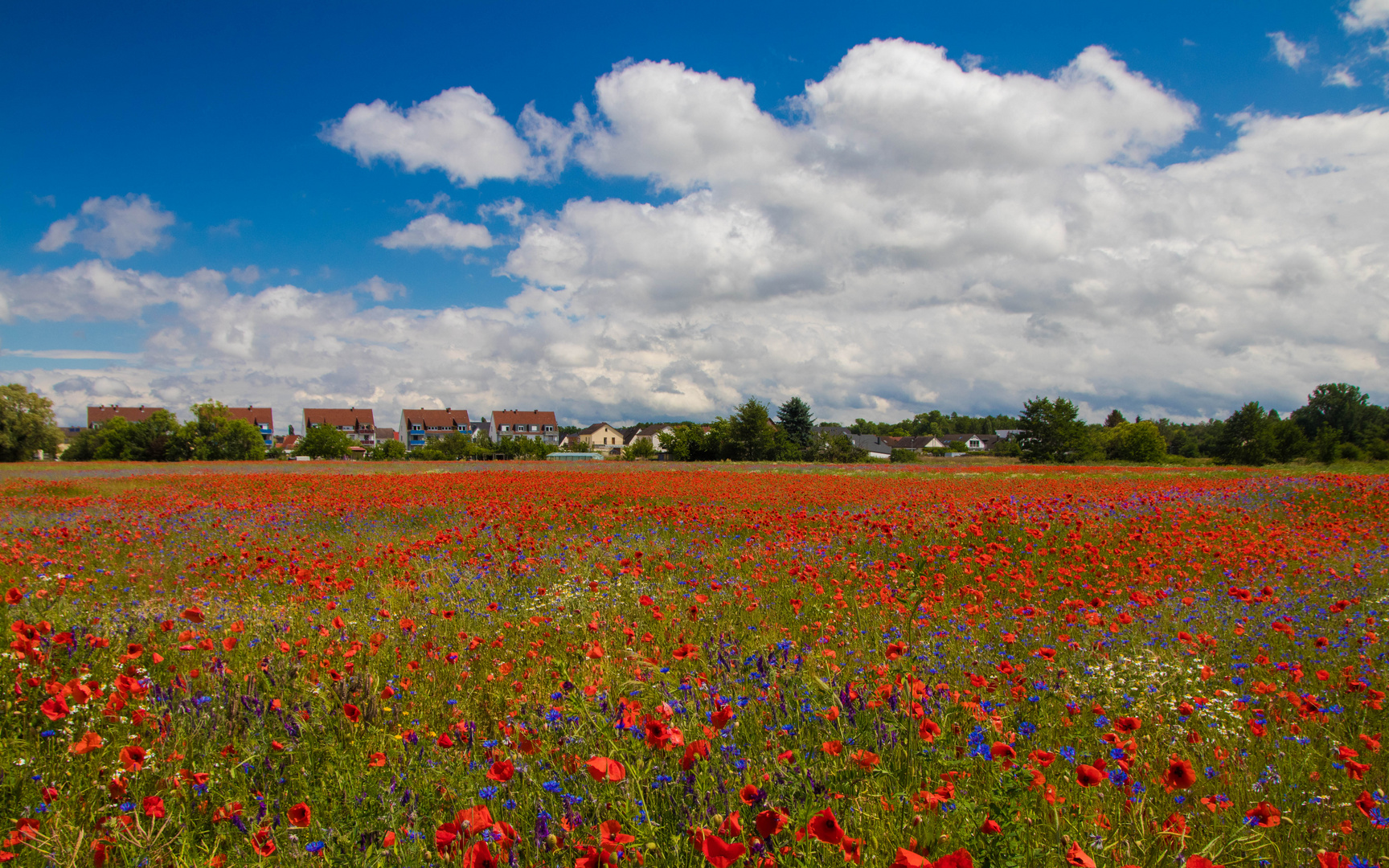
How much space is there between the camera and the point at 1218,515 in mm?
10375

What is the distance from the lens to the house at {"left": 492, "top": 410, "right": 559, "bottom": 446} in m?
143

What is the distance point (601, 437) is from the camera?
142750 millimetres

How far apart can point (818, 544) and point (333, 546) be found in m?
6.05

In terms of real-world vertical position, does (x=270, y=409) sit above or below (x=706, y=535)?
above

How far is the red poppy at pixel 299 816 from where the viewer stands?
1.76m

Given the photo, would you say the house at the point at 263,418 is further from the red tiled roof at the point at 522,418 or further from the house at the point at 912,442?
the house at the point at 912,442

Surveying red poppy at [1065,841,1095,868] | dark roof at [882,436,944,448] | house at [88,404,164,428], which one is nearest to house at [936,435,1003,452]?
dark roof at [882,436,944,448]

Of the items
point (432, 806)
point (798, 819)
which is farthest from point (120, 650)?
point (798, 819)

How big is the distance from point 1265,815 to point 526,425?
148m

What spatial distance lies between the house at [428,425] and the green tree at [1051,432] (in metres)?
109

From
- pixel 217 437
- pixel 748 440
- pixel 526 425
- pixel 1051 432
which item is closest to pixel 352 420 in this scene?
pixel 526 425

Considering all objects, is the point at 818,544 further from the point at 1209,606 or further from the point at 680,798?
the point at 680,798

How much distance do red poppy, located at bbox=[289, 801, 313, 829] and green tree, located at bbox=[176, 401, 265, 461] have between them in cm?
8631

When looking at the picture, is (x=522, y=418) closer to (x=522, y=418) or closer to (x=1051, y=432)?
(x=522, y=418)
